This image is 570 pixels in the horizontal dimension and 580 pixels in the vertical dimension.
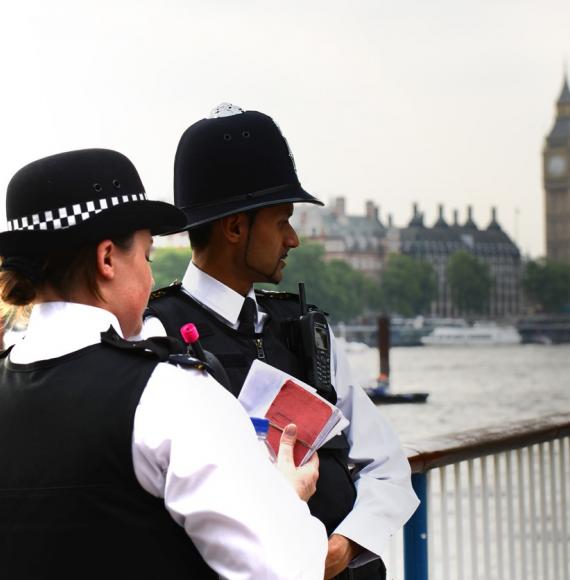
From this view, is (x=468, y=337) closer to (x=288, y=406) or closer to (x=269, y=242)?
(x=269, y=242)

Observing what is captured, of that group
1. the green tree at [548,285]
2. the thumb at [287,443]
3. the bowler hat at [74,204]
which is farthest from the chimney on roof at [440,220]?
the bowler hat at [74,204]

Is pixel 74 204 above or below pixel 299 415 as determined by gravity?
above

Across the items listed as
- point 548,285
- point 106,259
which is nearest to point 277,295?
point 106,259

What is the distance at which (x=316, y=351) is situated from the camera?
163 centimetres

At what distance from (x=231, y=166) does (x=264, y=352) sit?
31 cm

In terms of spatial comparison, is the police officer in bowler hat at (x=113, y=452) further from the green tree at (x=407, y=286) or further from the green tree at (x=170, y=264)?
the green tree at (x=407, y=286)

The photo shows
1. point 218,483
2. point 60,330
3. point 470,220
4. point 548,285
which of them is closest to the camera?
point 218,483

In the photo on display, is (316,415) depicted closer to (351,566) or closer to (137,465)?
(351,566)

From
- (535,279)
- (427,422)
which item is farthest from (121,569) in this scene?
(535,279)

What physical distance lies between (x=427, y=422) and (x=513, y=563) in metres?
35.5

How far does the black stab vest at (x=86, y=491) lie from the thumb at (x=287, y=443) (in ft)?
0.79

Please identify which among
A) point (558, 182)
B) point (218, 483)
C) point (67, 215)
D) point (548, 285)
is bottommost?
point (548, 285)

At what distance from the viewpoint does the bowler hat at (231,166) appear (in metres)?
1.67

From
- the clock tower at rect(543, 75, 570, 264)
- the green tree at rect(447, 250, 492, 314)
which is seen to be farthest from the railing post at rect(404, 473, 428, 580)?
the clock tower at rect(543, 75, 570, 264)
